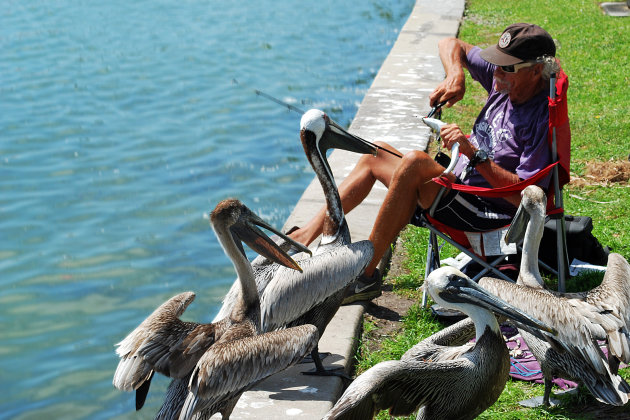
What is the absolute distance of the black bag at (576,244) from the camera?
445 centimetres

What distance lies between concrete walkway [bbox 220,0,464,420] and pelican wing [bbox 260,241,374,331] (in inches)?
12.6

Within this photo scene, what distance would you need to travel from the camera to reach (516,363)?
3941 mm

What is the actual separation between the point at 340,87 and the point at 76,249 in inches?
187

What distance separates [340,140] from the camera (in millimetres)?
4414

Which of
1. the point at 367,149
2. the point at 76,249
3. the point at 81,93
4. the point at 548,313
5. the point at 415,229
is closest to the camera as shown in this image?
the point at 548,313

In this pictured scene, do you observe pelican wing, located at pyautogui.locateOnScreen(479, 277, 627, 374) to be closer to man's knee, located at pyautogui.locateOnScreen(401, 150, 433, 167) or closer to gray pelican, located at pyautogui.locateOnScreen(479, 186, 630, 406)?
gray pelican, located at pyautogui.locateOnScreen(479, 186, 630, 406)

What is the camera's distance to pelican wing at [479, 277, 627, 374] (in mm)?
3291

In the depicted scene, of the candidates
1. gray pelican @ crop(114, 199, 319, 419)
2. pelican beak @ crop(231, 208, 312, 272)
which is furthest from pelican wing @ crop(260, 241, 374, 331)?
gray pelican @ crop(114, 199, 319, 419)

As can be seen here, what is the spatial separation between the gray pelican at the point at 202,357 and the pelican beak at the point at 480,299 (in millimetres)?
599

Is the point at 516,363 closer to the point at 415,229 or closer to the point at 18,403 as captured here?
the point at 415,229

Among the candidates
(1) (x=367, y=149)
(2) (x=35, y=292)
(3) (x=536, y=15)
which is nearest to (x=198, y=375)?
(1) (x=367, y=149)

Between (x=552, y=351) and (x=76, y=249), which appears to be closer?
(x=552, y=351)

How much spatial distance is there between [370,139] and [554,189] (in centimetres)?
272

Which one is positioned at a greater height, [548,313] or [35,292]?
[548,313]
